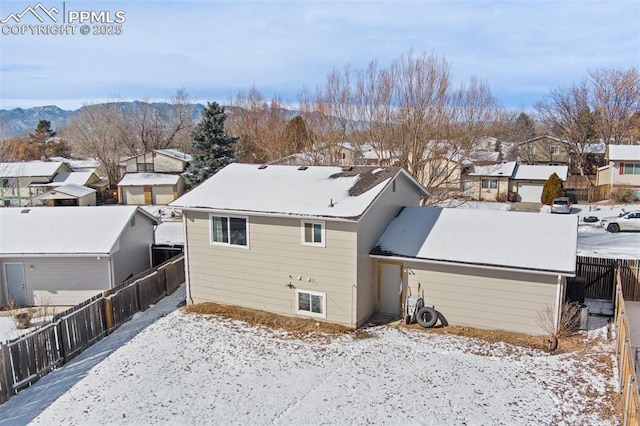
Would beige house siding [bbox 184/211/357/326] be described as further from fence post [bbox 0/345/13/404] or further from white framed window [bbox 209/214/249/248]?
fence post [bbox 0/345/13/404]

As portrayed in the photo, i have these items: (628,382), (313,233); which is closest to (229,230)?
(313,233)

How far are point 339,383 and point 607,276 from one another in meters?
11.2

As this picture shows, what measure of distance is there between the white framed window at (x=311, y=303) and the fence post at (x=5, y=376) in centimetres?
790

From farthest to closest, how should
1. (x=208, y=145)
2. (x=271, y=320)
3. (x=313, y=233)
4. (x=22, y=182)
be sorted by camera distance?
A: (x=22, y=182), (x=208, y=145), (x=271, y=320), (x=313, y=233)

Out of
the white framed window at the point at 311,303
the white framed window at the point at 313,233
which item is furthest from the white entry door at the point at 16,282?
the white framed window at the point at 313,233

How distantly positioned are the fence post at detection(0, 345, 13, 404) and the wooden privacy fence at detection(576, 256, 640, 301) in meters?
17.1

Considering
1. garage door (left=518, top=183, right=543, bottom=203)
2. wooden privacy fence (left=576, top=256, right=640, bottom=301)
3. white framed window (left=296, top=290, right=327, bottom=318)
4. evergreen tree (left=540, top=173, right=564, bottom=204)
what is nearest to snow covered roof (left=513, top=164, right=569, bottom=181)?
garage door (left=518, top=183, right=543, bottom=203)

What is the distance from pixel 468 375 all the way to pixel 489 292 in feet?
10.5

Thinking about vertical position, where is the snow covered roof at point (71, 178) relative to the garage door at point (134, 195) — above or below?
above

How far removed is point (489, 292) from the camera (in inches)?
544

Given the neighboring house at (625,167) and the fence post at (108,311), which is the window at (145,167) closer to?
the fence post at (108,311)

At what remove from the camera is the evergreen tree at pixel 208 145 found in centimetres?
3834

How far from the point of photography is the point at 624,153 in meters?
37.9

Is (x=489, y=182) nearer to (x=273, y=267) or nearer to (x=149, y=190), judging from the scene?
(x=149, y=190)
